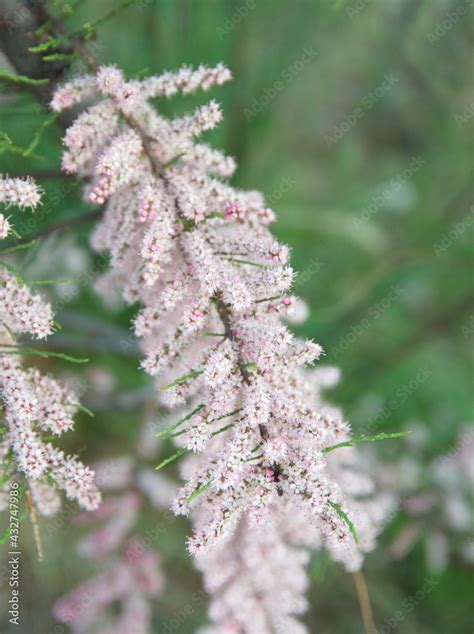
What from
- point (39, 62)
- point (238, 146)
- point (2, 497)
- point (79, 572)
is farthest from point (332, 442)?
point (79, 572)

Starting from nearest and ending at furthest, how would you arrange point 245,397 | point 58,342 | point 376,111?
point 245,397
point 58,342
point 376,111

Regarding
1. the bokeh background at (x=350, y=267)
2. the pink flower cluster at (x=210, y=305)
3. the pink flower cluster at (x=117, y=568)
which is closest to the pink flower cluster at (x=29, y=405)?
the pink flower cluster at (x=210, y=305)

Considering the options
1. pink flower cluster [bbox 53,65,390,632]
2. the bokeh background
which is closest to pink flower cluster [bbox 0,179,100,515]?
pink flower cluster [bbox 53,65,390,632]

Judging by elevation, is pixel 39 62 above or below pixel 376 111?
below

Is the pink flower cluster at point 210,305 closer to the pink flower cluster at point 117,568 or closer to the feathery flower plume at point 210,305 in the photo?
the feathery flower plume at point 210,305

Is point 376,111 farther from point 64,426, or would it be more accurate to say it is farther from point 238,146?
point 64,426

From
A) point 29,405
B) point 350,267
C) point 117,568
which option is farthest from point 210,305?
point 350,267

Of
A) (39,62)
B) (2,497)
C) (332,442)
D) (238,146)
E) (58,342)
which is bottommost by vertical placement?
(332,442)

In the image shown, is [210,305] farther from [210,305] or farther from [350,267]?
[350,267]
